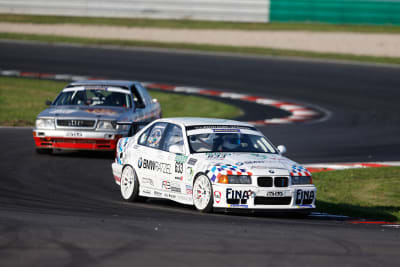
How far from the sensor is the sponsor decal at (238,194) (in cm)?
1012

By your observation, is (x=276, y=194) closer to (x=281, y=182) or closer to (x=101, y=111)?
(x=281, y=182)

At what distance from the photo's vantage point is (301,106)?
85.4ft

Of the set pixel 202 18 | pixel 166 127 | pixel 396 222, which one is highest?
pixel 202 18

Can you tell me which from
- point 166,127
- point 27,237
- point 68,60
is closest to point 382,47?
point 68,60

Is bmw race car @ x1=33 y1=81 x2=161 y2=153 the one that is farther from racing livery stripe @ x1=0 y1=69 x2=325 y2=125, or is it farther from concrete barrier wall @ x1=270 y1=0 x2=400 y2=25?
concrete barrier wall @ x1=270 y1=0 x2=400 y2=25

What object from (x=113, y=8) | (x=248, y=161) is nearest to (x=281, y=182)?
(x=248, y=161)

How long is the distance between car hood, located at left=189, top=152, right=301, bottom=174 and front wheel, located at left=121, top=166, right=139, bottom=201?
4.11 ft

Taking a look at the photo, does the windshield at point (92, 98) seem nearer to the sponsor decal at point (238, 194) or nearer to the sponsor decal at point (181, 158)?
the sponsor decal at point (181, 158)

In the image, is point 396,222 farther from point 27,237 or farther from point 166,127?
point 27,237

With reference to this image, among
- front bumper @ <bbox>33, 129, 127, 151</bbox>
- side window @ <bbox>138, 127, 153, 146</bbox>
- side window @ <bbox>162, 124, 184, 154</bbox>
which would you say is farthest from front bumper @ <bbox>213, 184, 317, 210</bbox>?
front bumper @ <bbox>33, 129, 127, 151</bbox>

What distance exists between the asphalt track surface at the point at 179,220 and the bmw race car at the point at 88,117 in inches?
13.7

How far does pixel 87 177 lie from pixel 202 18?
29.4m

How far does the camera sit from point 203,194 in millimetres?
10438

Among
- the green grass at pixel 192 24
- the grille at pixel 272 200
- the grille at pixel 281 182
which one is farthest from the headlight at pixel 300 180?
the green grass at pixel 192 24
